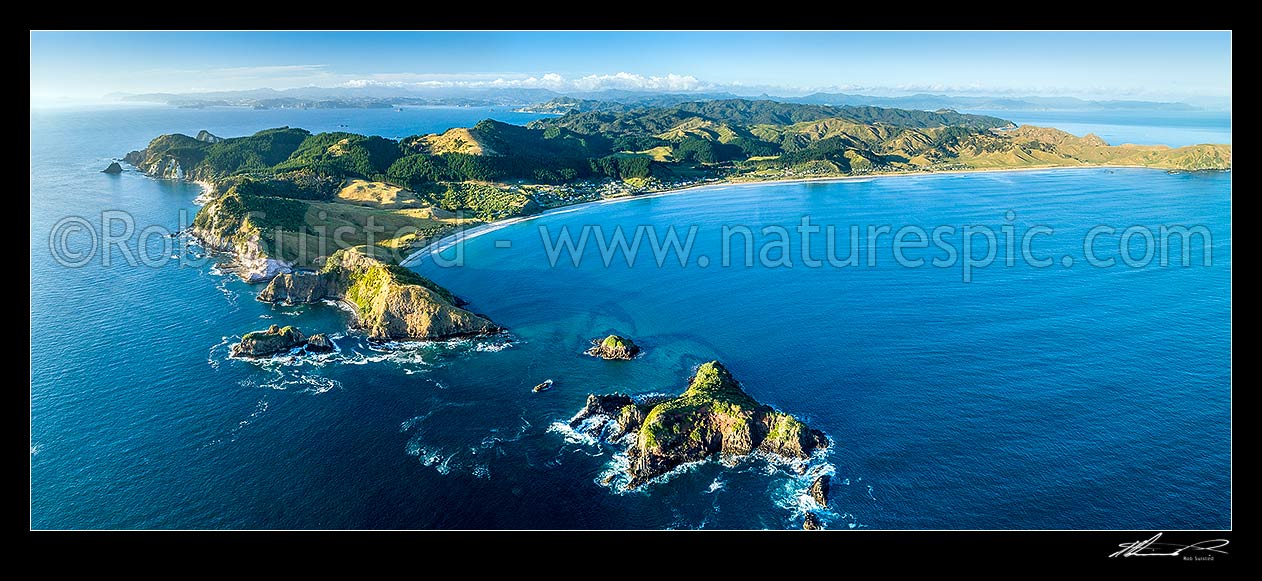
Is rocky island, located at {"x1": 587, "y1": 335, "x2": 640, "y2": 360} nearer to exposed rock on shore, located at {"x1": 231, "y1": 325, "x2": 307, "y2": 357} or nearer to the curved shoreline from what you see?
exposed rock on shore, located at {"x1": 231, "y1": 325, "x2": 307, "y2": 357}

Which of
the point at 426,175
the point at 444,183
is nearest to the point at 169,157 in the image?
the point at 426,175

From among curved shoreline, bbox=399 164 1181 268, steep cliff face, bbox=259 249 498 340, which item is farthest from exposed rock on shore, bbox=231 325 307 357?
curved shoreline, bbox=399 164 1181 268

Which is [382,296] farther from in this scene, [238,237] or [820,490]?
[820,490]

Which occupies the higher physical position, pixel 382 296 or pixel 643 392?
pixel 382 296

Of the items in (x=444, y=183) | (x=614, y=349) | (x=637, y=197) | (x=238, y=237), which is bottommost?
(x=614, y=349)

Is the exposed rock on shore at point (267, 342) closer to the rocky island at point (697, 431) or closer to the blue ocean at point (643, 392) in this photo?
the blue ocean at point (643, 392)
